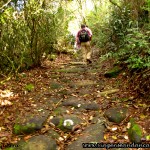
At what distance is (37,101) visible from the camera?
5.43 metres

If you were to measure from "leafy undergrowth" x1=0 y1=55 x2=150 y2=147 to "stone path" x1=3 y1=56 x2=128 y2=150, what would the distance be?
89 millimetres

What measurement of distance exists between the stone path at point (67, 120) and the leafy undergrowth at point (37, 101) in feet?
0.29

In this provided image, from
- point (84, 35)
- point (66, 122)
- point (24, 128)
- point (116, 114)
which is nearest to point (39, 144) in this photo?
point (24, 128)

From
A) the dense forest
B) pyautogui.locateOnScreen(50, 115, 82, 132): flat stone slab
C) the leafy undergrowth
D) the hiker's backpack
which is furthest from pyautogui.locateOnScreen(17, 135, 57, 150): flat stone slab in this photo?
the hiker's backpack

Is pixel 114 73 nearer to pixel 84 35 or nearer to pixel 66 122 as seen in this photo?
pixel 66 122

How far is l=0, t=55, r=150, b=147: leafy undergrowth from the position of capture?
406 cm

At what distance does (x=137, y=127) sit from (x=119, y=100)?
118 cm

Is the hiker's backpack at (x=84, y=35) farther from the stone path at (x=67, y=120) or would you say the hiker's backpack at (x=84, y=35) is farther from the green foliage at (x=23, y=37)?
the stone path at (x=67, y=120)

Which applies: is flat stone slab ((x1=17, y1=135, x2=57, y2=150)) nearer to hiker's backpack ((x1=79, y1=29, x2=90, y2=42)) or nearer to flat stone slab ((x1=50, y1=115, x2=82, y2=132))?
flat stone slab ((x1=50, y1=115, x2=82, y2=132))

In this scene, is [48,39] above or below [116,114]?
above

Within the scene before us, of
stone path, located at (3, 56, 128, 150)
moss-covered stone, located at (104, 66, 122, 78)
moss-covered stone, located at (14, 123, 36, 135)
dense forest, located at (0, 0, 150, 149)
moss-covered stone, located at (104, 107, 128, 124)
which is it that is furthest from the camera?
moss-covered stone, located at (104, 66, 122, 78)

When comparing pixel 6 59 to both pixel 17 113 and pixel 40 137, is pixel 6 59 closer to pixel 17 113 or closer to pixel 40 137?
pixel 17 113

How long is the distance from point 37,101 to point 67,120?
1164 mm

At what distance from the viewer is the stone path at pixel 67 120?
3.89m
